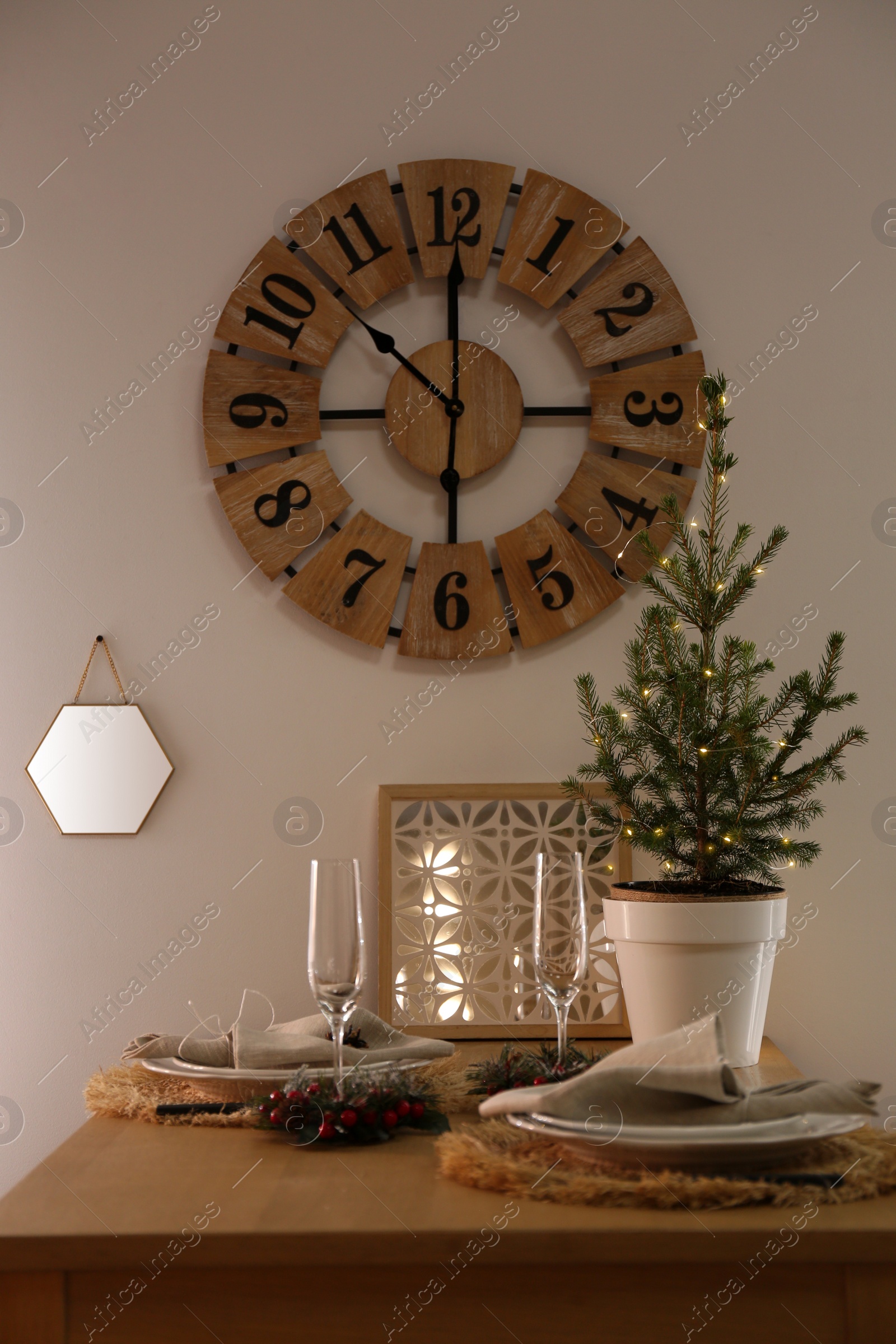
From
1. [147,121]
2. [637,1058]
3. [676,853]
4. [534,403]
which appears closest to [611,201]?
[534,403]

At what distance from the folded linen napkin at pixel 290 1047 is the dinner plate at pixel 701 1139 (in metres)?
0.29

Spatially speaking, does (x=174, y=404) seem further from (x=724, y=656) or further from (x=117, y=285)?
(x=724, y=656)

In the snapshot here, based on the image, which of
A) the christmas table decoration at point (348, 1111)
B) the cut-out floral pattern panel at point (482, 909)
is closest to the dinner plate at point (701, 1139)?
the christmas table decoration at point (348, 1111)

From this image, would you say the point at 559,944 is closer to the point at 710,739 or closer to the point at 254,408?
the point at 710,739

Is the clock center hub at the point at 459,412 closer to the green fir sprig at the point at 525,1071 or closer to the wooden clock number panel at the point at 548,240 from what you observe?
the wooden clock number panel at the point at 548,240

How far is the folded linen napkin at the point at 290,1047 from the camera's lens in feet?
3.28

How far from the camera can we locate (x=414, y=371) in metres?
1.43

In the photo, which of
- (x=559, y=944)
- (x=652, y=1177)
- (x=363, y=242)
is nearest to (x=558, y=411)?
(x=363, y=242)

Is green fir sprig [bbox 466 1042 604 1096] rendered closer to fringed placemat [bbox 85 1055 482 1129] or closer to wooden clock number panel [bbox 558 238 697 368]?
fringed placemat [bbox 85 1055 482 1129]

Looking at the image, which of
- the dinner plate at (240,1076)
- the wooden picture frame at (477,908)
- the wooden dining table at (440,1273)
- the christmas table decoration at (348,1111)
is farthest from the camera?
the wooden picture frame at (477,908)

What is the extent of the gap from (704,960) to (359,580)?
26.6 inches

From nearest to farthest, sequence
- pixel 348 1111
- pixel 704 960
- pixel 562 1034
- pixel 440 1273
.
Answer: pixel 440 1273 < pixel 348 1111 < pixel 562 1034 < pixel 704 960

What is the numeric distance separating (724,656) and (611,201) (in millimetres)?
714

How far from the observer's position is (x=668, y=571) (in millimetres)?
1196
